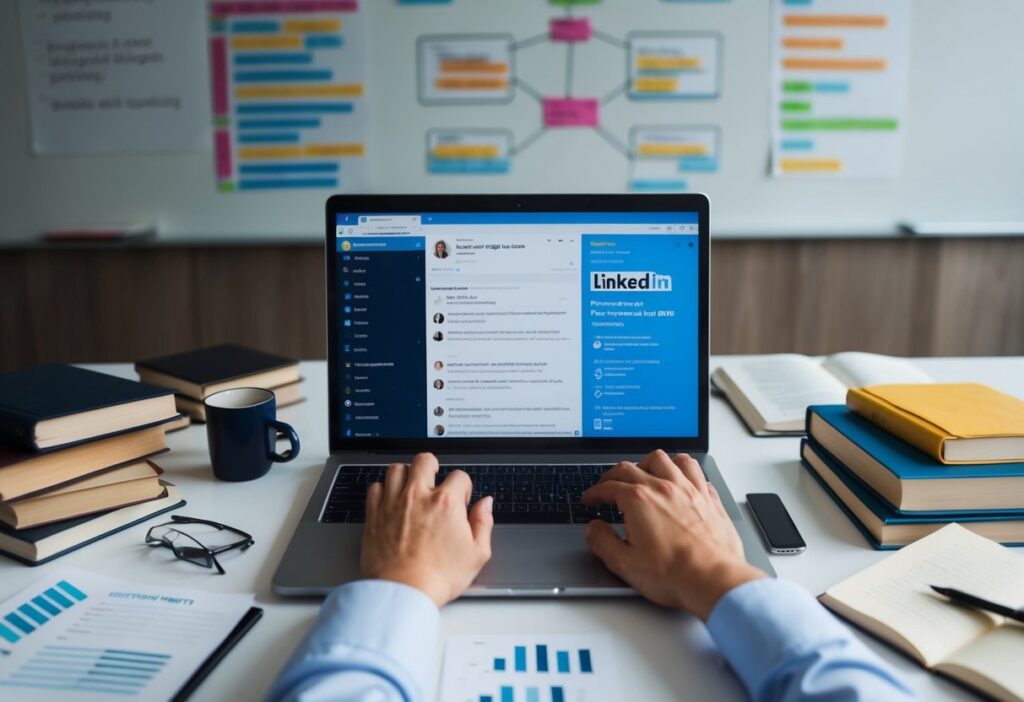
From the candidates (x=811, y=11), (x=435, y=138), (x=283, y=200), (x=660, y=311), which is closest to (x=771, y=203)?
(x=811, y=11)

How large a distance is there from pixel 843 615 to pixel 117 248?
7.98 ft

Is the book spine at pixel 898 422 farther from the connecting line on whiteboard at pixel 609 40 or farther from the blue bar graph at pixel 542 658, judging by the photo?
the connecting line on whiteboard at pixel 609 40

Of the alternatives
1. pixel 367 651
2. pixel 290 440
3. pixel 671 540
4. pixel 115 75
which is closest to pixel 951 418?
pixel 671 540

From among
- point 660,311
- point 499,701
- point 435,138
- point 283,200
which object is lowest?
point 499,701

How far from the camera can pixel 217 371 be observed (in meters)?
1.21

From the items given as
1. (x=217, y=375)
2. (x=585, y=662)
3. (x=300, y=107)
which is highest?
(x=300, y=107)

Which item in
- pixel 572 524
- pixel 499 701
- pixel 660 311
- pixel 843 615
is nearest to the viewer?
pixel 499 701

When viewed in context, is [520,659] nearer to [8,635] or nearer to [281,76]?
[8,635]

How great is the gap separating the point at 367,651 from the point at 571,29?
84.9 inches

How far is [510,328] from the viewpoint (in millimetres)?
989

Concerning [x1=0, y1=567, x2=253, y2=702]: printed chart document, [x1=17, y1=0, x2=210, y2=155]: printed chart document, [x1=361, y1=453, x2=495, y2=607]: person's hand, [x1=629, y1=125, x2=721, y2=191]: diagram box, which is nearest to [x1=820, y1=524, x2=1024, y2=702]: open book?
[x1=361, y1=453, x2=495, y2=607]: person's hand

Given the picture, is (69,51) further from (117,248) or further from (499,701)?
(499,701)

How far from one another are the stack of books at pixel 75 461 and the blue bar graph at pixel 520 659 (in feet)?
1.57

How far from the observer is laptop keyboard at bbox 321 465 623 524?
848 millimetres
